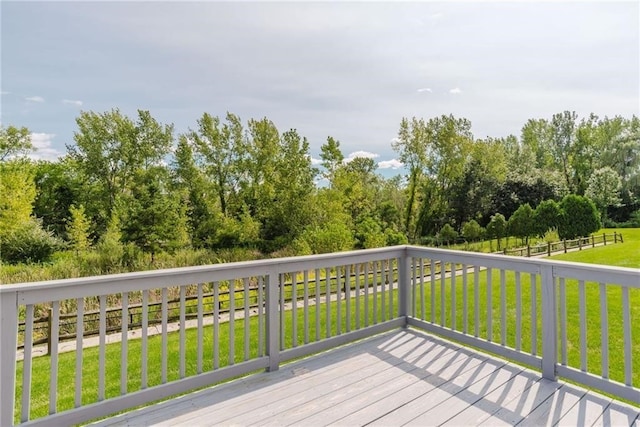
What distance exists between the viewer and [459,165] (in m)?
21.6

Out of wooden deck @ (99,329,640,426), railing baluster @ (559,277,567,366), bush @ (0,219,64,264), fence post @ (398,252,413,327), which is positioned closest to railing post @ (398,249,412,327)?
fence post @ (398,252,413,327)

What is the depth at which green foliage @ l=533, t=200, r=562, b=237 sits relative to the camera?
16.4 meters

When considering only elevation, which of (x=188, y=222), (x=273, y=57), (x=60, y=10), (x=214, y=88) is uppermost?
(x=214, y=88)

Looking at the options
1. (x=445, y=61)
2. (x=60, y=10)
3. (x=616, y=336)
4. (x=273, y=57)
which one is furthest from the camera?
(x=273, y=57)

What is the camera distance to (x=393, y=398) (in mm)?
2174

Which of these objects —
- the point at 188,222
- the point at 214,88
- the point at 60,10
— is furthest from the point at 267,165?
the point at 60,10

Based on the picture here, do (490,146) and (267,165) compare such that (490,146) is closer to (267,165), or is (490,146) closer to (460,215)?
(460,215)

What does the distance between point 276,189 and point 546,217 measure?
12826 millimetres

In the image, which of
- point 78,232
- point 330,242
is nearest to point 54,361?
point 330,242

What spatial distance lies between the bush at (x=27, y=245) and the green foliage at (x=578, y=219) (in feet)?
72.8

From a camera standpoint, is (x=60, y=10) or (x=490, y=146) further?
(x=490, y=146)

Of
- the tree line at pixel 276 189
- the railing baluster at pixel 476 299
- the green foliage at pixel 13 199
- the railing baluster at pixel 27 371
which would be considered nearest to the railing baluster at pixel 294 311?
the railing baluster at pixel 476 299

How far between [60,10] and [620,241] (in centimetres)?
2029

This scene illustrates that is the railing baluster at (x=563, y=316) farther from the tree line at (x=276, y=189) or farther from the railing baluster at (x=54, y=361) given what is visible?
the tree line at (x=276, y=189)
